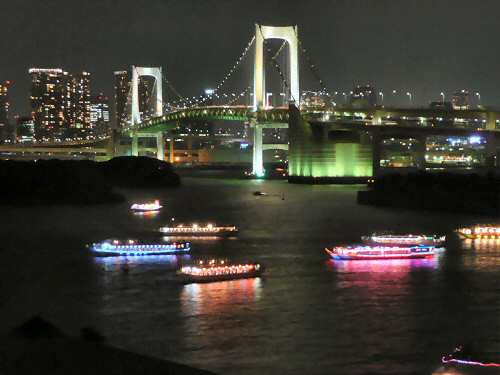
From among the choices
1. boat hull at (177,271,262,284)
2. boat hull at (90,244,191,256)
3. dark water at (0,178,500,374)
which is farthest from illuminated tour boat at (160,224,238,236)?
boat hull at (177,271,262,284)

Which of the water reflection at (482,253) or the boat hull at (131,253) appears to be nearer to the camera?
the water reflection at (482,253)

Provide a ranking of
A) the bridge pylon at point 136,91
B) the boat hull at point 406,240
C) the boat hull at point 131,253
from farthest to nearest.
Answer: the bridge pylon at point 136,91 < the boat hull at point 406,240 < the boat hull at point 131,253

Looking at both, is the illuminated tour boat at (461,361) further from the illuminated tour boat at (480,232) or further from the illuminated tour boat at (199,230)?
the illuminated tour boat at (199,230)

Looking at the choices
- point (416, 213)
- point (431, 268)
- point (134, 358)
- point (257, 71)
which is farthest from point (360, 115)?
point (134, 358)

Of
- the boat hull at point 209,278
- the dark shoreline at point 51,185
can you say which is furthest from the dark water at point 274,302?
the dark shoreline at point 51,185

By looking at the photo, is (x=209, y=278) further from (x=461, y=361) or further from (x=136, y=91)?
(x=136, y=91)

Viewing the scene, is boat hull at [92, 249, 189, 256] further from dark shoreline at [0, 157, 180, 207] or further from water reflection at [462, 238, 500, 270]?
dark shoreline at [0, 157, 180, 207]

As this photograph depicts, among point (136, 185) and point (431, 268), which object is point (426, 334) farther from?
point (136, 185)

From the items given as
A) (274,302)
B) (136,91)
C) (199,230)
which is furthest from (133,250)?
(136,91)
